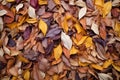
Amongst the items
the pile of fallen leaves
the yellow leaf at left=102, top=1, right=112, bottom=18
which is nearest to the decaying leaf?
Answer: the pile of fallen leaves

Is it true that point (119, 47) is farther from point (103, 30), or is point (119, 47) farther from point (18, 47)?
point (18, 47)

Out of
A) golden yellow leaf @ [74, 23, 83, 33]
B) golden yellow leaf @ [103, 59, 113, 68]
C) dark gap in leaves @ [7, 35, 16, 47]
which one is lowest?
golden yellow leaf @ [103, 59, 113, 68]

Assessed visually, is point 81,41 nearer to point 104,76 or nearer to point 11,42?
point 104,76

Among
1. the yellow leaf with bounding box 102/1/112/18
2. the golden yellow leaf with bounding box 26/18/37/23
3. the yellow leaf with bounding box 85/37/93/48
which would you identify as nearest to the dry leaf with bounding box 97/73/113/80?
the yellow leaf with bounding box 85/37/93/48

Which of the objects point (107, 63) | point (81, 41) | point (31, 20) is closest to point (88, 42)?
point (81, 41)

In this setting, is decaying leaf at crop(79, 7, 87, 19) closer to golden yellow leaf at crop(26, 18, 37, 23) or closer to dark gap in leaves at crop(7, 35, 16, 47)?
golden yellow leaf at crop(26, 18, 37, 23)

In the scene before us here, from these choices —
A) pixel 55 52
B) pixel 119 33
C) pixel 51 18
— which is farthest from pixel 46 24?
pixel 119 33

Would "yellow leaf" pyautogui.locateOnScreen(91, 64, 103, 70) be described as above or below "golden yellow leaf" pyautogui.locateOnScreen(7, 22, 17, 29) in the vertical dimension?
below

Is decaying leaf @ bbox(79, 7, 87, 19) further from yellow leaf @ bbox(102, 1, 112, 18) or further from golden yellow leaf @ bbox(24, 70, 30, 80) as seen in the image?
golden yellow leaf @ bbox(24, 70, 30, 80)

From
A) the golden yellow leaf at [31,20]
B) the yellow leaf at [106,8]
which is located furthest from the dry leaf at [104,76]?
the golden yellow leaf at [31,20]
